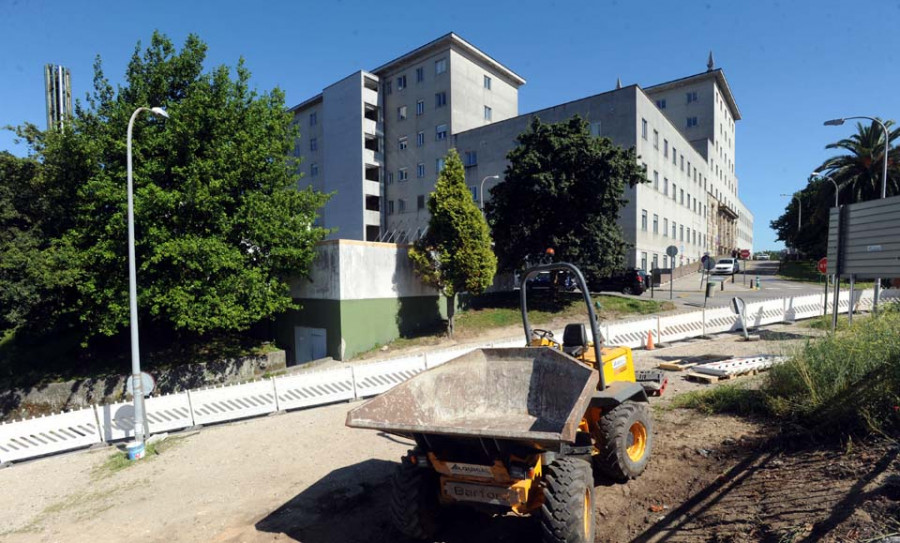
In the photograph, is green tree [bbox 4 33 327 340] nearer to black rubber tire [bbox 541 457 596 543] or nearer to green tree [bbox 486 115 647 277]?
green tree [bbox 486 115 647 277]

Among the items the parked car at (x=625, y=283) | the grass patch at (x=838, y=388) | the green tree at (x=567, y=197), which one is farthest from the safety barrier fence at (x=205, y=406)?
the parked car at (x=625, y=283)

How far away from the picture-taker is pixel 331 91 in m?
46.0

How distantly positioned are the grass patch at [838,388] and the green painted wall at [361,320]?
12.4 metres

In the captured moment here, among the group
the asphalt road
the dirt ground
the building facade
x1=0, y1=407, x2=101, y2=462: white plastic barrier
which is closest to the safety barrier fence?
x1=0, y1=407, x2=101, y2=462: white plastic barrier

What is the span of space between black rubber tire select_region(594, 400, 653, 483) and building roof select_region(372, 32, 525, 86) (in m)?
39.8

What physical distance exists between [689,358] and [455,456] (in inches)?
429

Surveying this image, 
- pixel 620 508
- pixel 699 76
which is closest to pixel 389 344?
pixel 620 508

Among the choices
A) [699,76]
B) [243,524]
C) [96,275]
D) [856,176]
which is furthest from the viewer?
[699,76]

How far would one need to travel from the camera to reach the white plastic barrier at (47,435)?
9469mm

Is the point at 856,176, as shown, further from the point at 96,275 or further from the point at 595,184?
the point at 96,275

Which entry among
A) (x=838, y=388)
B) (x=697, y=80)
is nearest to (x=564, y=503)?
(x=838, y=388)

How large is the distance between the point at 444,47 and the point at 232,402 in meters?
37.0

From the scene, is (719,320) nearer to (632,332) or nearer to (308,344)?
(632,332)

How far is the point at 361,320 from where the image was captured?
59.1 ft
